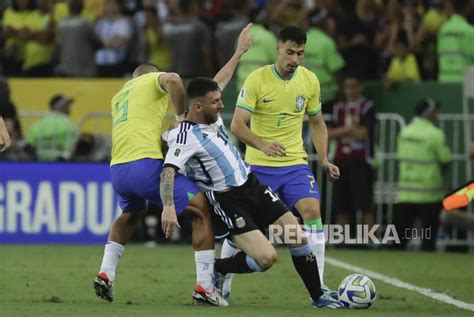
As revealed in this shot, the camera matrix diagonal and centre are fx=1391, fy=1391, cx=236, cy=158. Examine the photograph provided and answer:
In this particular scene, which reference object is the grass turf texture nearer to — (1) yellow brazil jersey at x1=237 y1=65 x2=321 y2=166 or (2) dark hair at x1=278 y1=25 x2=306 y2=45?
(1) yellow brazil jersey at x1=237 y1=65 x2=321 y2=166

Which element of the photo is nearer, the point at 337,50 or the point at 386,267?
the point at 386,267

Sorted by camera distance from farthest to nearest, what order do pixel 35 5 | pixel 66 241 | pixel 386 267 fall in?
1. pixel 35 5
2. pixel 66 241
3. pixel 386 267

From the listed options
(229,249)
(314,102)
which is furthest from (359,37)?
(229,249)

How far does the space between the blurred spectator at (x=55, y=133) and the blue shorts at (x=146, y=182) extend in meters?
9.14

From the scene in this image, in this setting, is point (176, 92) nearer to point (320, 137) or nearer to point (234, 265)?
point (234, 265)

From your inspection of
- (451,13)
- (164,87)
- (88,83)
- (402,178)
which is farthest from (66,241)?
(164,87)

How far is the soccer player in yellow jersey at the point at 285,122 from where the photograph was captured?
1270cm

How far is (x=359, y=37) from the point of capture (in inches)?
846

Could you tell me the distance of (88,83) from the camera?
22266 mm

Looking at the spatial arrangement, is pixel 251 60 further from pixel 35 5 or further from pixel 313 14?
Answer: pixel 35 5

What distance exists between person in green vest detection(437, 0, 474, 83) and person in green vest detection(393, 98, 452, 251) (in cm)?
101

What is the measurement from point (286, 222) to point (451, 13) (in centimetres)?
1060

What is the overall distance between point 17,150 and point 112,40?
2821 millimetres

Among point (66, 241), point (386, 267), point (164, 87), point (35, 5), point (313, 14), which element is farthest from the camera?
point (35, 5)
